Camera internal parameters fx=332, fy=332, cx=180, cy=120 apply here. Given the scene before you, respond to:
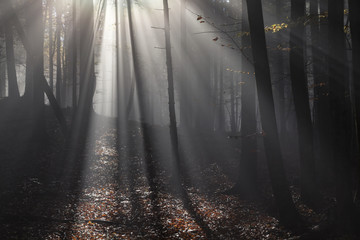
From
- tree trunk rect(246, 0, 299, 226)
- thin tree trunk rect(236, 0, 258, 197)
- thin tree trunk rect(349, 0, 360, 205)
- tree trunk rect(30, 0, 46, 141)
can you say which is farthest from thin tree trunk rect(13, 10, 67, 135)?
thin tree trunk rect(349, 0, 360, 205)

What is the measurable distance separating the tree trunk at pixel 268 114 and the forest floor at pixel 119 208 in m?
0.52

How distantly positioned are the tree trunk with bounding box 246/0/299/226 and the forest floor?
1.71 feet

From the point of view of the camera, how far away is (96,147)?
17359mm

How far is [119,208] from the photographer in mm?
10422

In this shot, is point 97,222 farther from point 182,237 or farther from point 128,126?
point 128,126

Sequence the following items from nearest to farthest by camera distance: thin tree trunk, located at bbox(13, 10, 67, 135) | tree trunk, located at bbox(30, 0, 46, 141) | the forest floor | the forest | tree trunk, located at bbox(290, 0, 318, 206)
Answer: the forest → the forest floor → tree trunk, located at bbox(290, 0, 318, 206) → thin tree trunk, located at bbox(13, 10, 67, 135) → tree trunk, located at bbox(30, 0, 46, 141)

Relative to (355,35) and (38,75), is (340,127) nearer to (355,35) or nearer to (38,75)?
(355,35)

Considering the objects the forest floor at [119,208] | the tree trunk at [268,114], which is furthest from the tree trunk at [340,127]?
the tree trunk at [268,114]

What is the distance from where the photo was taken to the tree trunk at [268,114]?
8.32m

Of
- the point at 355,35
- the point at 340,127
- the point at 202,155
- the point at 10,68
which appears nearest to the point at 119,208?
the point at 340,127

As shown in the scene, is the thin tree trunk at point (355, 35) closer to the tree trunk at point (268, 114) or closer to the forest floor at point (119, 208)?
the tree trunk at point (268, 114)

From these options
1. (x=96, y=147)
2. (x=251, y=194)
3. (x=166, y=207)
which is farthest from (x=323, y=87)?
(x=96, y=147)

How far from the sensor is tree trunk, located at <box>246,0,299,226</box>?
27.3 ft

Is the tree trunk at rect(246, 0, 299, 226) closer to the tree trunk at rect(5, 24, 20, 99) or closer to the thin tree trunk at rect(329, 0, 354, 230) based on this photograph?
the thin tree trunk at rect(329, 0, 354, 230)
